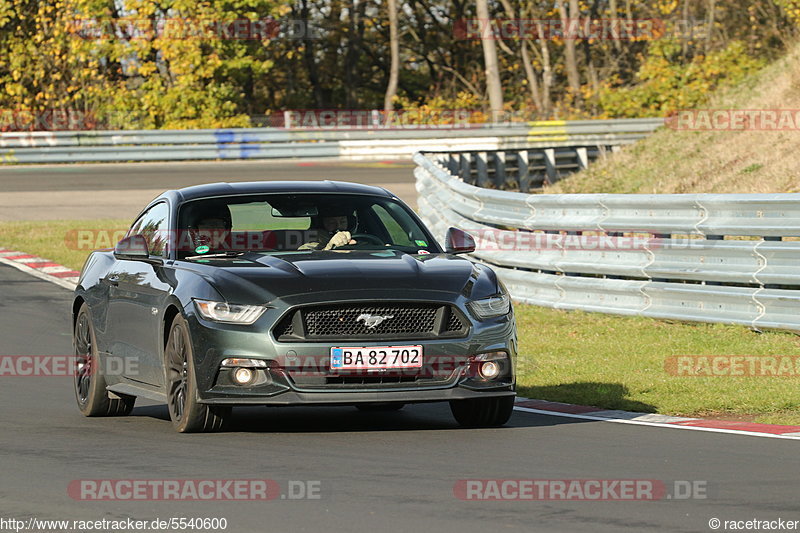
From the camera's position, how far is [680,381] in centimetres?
1118

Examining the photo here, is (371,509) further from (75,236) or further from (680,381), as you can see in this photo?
(75,236)

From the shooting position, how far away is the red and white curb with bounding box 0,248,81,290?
19.7 meters

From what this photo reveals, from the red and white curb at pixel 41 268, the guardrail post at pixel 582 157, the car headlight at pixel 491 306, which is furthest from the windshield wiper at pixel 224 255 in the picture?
the guardrail post at pixel 582 157

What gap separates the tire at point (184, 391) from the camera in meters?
8.63

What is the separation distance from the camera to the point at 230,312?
335 inches

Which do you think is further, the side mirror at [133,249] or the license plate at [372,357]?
the side mirror at [133,249]

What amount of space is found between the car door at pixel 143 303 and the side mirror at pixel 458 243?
71.2 inches

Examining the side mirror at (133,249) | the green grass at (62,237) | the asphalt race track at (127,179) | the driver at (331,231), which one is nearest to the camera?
the side mirror at (133,249)

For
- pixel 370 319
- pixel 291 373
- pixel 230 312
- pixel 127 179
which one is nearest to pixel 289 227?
pixel 230 312

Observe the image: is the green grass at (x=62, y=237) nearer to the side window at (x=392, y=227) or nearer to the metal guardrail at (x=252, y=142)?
the side window at (x=392, y=227)

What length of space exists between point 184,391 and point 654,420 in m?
2.95

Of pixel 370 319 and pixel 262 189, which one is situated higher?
pixel 262 189

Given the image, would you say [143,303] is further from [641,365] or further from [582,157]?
[582,157]

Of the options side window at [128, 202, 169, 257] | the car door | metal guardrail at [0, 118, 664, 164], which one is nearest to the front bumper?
the car door
